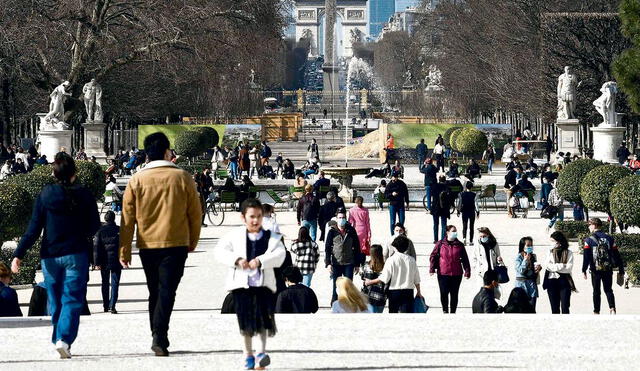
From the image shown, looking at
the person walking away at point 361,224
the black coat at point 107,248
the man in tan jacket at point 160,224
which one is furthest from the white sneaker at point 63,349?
the person walking away at point 361,224

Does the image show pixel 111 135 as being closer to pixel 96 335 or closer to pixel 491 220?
pixel 491 220

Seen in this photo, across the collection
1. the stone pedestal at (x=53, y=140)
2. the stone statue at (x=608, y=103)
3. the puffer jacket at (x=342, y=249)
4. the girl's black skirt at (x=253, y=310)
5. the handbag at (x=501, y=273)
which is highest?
the stone statue at (x=608, y=103)

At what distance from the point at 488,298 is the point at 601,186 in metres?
10.5

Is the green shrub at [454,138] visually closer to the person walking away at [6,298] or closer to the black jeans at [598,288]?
the black jeans at [598,288]

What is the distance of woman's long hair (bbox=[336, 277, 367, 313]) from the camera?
1312cm

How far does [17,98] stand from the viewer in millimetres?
57969

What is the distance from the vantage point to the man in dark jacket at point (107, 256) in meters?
17.1

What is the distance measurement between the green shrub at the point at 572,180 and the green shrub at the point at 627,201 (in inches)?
206

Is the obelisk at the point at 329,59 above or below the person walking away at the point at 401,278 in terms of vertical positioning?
above

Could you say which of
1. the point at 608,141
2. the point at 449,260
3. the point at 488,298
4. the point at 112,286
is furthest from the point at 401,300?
the point at 608,141

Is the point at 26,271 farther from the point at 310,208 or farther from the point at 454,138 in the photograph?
the point at 454,138

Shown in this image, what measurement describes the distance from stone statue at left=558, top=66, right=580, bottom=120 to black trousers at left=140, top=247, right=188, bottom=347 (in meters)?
39.5

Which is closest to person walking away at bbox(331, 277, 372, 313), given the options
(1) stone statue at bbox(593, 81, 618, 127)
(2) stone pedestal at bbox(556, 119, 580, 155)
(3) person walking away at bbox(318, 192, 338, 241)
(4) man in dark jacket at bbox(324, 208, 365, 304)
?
(4) man in dark jacket at bbox(324, 208, 365, 304)

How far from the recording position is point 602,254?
16.8 m
